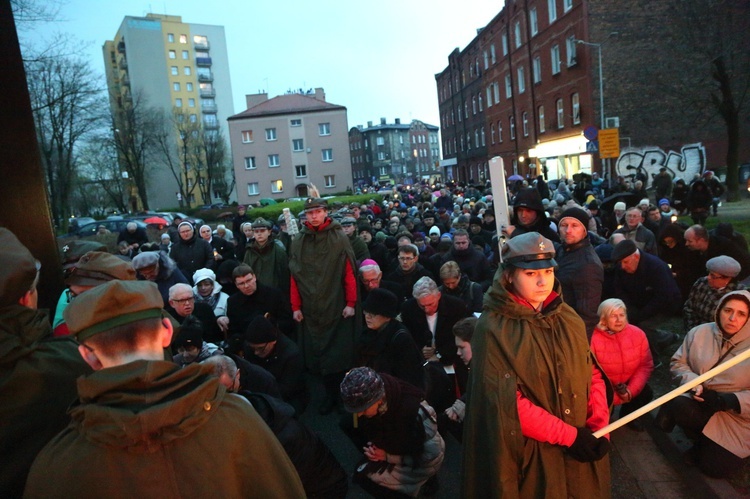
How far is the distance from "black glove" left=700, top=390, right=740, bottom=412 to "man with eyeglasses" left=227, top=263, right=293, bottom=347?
430 cm

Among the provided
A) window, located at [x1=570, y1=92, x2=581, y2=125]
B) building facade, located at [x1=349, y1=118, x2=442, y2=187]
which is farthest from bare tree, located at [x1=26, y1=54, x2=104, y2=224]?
building facade, located at [x1=349, y1=118, x2=442, y2=187]

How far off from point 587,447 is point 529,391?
383mm

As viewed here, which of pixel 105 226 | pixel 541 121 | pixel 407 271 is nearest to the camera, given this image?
pixel 407 271

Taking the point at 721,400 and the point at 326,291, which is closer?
the point at 721,400

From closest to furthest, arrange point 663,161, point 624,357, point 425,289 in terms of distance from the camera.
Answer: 1. point 624,357
2. point 425,289
3. point 663,161

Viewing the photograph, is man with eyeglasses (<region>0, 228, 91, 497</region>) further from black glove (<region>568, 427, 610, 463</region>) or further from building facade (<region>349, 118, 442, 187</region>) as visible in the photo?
building facade (<region>349, 118, 442, 187</region>)

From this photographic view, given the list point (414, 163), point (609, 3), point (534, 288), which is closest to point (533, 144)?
point (609, 3)

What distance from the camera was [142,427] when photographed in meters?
Result: 1.47

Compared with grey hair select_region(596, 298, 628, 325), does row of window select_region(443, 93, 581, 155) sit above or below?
above

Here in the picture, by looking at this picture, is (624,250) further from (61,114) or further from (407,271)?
(61,114)

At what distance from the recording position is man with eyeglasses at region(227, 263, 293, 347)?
5.96 m

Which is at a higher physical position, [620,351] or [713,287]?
[713,287]

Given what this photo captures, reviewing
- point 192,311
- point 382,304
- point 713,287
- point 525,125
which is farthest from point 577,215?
point 525,125

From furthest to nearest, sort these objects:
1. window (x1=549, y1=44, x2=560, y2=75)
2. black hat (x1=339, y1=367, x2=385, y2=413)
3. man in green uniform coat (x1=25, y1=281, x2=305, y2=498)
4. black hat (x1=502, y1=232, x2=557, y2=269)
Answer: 1. window (x1=549, y1=44, x2=560, y2=75)
2. black hat (x1=339, y1=367, x2=385, y2=413)
3. black hat (x1=502, y1=232, x2=557, y2=269)
4. man in green uniform coat (x1=25, y1=281, x2=305, y2=498)
